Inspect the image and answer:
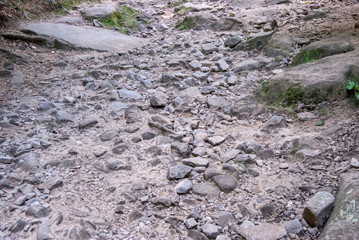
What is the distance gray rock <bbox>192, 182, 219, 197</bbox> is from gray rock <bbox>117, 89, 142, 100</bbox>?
1873 mm

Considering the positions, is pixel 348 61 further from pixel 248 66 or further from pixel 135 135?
pixel 135 135

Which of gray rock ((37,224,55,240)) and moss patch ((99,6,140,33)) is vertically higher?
gray rock ((37,224,55,240))

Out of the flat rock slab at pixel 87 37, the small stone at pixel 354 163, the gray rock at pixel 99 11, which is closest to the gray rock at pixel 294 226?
the small stone at pixel 354 163

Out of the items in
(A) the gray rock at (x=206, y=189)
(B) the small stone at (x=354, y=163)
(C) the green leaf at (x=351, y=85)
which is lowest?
(A) the gray rock at (x=206, y=189)

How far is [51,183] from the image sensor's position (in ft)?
8.52

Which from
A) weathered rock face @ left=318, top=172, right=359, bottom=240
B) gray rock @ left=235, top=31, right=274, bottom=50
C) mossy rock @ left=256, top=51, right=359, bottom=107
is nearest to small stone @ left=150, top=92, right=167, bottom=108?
mossy rock @ left=256, top=51, right=359, bottom=107

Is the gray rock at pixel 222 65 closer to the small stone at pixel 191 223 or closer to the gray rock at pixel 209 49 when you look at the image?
the gray rock at pixel 209 49

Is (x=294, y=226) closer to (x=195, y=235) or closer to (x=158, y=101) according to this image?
(x=195, y=235)

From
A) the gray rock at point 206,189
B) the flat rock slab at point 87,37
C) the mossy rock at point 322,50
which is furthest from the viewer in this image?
the flat rock slab at point 87,37

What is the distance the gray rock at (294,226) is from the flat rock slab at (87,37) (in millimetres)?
4354

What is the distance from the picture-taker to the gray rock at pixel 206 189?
248 cm

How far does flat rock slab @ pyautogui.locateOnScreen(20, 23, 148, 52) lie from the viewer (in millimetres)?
5574

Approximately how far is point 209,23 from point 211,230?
511 cm

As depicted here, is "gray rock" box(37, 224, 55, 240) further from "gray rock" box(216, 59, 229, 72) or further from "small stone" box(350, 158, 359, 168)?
"gray rock" box(216, 59, 229, 72)
